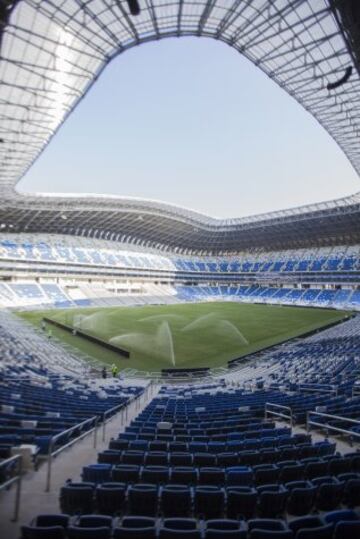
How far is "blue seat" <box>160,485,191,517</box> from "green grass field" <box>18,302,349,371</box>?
24.1m

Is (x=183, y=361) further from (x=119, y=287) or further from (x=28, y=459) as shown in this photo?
(x=119, y=287)

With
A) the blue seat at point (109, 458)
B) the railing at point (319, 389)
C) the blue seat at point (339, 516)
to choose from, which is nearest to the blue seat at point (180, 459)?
the blue seat at point (109, 458)

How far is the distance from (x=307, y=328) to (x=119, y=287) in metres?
60.6

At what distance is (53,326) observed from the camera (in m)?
49.3

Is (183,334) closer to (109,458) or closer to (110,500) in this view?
(109,458)

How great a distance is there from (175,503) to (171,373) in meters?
22.1

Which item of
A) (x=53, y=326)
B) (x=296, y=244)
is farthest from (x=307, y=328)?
(x=296, y=244)

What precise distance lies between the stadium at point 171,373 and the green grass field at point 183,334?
35cm

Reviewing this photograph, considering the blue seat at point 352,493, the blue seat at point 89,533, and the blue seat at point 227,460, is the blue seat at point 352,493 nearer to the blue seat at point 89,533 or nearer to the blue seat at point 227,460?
the blue seat at point 227,460

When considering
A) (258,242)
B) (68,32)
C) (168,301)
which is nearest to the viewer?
(68,32)

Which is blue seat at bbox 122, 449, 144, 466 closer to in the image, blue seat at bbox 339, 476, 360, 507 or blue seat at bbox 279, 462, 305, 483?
blue seat at bbox 279, 462, 305, 483

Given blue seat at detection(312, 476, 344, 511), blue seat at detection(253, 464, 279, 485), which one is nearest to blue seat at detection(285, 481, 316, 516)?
blue seat at detection(312, 476, 344, 511)

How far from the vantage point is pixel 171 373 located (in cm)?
2728

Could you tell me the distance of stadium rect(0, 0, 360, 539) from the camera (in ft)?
18.2
